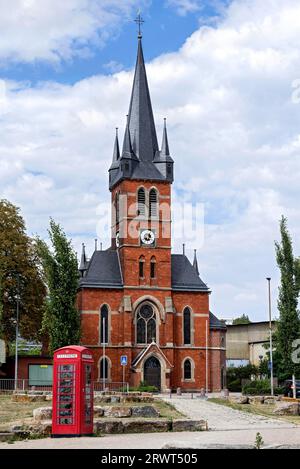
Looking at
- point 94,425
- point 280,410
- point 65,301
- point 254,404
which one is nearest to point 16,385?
point 65,301

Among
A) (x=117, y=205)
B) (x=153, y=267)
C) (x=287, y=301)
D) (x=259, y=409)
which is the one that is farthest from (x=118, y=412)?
(x=117, y=205)

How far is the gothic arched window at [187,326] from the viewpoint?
75.6 m

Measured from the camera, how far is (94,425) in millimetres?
24266

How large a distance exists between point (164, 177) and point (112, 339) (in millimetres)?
16158

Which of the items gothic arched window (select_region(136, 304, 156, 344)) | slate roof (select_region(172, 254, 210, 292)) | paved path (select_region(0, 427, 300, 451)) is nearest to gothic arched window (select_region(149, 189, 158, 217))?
slate roof (select_region(172, 254, 210, 292))

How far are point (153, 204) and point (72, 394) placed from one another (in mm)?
54013

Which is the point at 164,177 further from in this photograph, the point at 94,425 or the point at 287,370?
the point at 94,425

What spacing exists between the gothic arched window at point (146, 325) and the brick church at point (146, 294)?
0.09 metres

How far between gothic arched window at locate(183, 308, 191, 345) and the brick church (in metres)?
0.09

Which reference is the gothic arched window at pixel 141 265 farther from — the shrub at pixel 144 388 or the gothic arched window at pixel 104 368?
the shrub at pixel 144 388

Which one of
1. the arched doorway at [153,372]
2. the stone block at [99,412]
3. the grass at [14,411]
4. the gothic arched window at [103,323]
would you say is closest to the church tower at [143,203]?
the gothic arched window at [103,323]

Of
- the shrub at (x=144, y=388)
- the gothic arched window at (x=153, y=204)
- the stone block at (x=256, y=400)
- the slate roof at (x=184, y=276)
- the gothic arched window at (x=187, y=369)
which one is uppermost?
the gothic arched window at (x=153, y=204)

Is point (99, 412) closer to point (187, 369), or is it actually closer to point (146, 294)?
point (146, 294)

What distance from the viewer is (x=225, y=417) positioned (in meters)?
35.8
